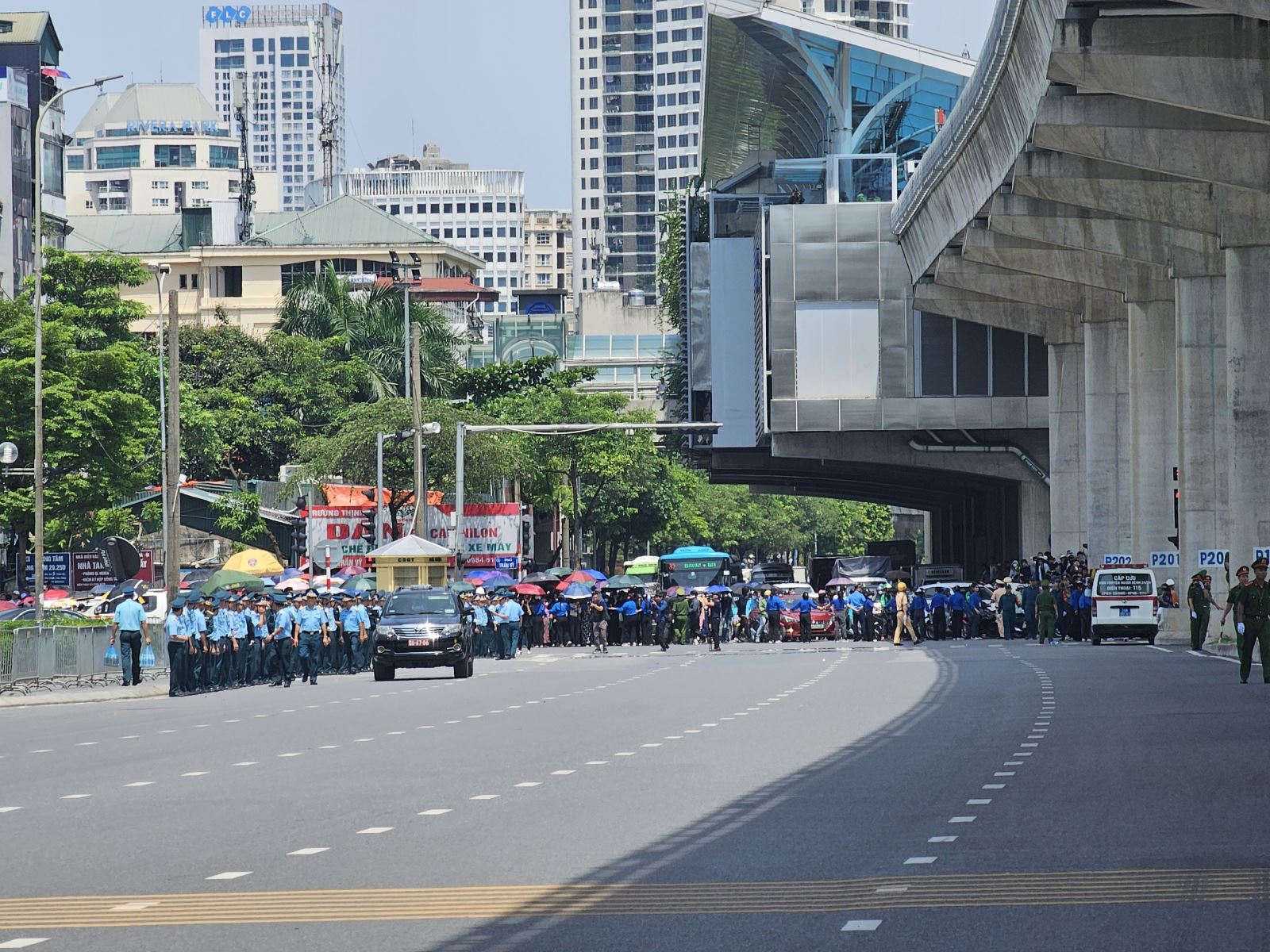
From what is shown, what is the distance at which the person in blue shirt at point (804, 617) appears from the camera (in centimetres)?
6022

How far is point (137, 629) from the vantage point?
35.0 meters

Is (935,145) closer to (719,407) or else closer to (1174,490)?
(1174,490)

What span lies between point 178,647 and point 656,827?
22203 millimetres

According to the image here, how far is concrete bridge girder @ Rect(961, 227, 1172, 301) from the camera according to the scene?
5200 cm

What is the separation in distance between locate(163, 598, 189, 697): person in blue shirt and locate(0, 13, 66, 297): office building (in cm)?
3483

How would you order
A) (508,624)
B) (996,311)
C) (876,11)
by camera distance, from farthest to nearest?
(876,11)
(996,311)
(508,624)

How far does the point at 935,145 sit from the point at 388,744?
34.6m

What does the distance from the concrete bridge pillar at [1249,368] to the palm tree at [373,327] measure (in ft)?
146

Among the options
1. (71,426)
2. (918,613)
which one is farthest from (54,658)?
(918,613)

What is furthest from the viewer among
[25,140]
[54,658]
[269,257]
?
[269,257]

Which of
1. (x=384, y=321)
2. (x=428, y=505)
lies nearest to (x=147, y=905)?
(x=428, y=505)

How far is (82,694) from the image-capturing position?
33.8m

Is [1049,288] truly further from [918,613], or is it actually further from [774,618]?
[774,618]

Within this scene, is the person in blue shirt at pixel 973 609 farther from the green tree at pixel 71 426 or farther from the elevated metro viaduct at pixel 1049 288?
the green tree at pixel 71 426
